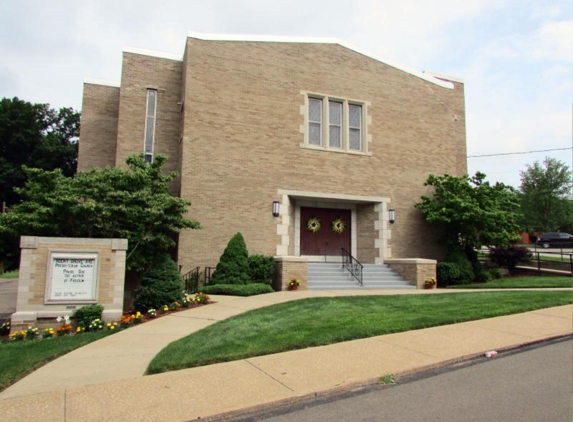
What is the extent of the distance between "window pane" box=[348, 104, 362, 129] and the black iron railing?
856cm

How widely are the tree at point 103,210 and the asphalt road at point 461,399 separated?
780 cm

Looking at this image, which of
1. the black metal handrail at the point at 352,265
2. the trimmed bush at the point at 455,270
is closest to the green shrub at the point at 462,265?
the trimmed bush at the point at 455,270

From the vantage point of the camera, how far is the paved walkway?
4133mm

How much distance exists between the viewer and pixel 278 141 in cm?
1631

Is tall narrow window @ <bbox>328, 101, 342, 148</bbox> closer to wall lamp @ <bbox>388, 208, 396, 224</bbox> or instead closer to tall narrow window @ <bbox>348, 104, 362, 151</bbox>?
tall narrow window @ <bbox>348, 104, 362, 151</bbox>

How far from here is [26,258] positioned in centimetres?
849

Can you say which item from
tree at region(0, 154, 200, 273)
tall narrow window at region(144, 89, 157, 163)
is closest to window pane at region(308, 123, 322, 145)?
tall narrow window at region(144, 89, 157, 163)

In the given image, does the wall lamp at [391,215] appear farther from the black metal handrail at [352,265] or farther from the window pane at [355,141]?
the window pane at [355,141]

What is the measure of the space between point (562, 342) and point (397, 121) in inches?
510

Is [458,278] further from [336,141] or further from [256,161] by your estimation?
[256,161]

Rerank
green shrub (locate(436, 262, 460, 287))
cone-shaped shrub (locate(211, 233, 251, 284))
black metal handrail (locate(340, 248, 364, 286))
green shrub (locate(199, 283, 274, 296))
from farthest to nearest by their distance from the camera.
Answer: green shrub (locate(436, 262, 460, 287)) < black metal handrail (locate(340, 248, 364, 286)) < cone-shaped shrub (locate(211, 233, 251, 284)) < green shrub (locate(199, 283, 274, 296))

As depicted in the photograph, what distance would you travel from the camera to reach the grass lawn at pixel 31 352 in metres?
5.30

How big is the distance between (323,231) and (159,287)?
8534 mm

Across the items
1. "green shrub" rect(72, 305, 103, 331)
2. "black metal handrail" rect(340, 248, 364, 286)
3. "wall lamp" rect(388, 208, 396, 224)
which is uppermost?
"wall lamp" rect(388, 208, 396, 224)
